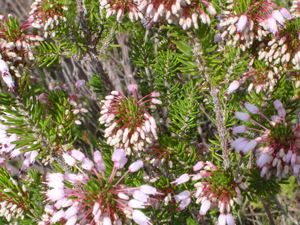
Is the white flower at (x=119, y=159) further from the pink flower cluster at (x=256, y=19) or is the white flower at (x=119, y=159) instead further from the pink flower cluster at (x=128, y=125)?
the pink flower cluster at (x=256, y=19)

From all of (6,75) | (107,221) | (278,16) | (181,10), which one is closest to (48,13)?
(6,75)

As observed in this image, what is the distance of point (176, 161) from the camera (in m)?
2.38

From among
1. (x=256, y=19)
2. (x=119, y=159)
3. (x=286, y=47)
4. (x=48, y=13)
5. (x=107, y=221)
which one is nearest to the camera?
(x=107, y=221)

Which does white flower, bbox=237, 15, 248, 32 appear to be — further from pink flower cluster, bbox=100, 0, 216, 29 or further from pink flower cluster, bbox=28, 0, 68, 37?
pink flower cluster, bbox=28, 0, 68, 37

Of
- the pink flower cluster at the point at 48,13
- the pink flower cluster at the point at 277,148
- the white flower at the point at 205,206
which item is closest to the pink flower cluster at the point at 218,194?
the white flower at the point at 205,206

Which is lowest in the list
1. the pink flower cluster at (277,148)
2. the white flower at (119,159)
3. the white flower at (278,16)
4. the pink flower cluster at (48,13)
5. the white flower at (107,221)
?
the pink flower cluster at (277,148)

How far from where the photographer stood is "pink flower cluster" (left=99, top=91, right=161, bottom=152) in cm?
203

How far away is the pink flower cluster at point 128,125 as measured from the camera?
6.67ft

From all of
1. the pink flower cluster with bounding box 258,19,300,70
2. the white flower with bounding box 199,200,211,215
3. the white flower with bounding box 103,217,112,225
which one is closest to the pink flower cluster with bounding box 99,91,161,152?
the white flower with bounding box 199,200,211,215

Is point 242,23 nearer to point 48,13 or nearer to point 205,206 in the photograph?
point 205,206

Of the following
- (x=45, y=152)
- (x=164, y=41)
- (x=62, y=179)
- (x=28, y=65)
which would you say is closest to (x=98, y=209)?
(x=62, y=179)

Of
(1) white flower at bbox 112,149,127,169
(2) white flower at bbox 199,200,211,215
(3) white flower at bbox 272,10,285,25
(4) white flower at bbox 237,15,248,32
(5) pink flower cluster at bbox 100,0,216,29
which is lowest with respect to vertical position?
(2) white flower at bbox 199,200,211,215

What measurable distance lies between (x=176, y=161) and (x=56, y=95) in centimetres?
75

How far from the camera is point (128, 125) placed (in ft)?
6.74
